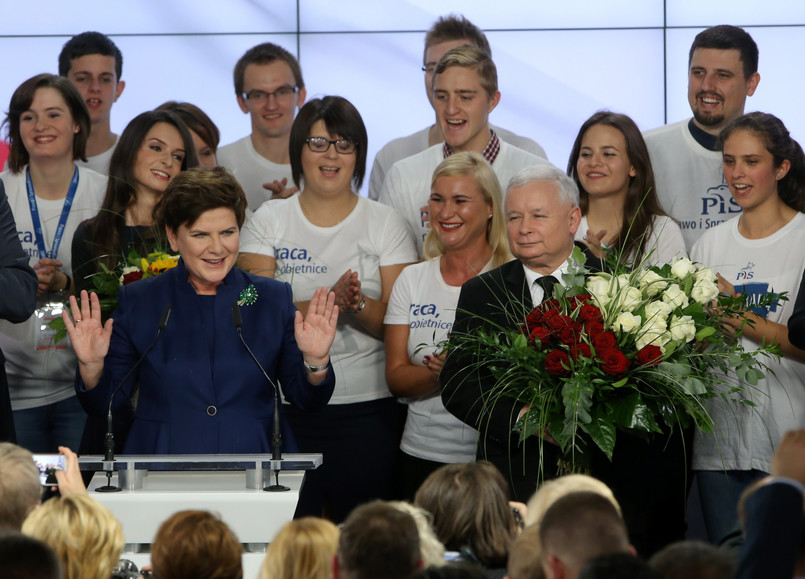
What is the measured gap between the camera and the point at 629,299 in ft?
11.1

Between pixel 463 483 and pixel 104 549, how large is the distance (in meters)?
0.82

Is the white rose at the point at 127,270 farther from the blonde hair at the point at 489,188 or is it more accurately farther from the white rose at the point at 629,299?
the white rose at the point at 629,299

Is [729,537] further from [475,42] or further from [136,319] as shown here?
[475,42]

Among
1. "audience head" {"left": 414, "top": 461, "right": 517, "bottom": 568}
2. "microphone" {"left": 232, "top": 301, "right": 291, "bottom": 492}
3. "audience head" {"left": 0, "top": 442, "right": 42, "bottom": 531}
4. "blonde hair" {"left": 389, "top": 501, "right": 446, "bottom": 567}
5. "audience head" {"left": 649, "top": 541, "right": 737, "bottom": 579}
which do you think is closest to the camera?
"audience head" {"left": 649, "top": 541, "right": 737, "bottom": 579}

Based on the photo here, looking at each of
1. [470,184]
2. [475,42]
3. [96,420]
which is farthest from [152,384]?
[475,42]

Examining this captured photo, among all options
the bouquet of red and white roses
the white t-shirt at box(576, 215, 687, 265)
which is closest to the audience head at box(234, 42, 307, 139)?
the white t-shirt at box(576, 215, 687, 265)

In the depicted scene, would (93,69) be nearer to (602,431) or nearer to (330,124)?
(330,124)

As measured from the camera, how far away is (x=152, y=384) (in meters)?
3.45

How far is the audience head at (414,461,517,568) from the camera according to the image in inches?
106

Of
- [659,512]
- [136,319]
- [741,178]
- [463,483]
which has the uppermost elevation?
[741,178]

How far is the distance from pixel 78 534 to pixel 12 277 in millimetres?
1403

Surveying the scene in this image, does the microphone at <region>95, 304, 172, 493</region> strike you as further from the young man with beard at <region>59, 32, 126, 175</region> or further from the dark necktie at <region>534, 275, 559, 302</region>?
the young man with beard at <region>59, 32, 126, 175</region>

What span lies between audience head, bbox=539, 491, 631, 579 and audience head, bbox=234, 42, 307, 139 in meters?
3.52

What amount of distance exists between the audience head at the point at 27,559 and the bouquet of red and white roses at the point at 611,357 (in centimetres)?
147
